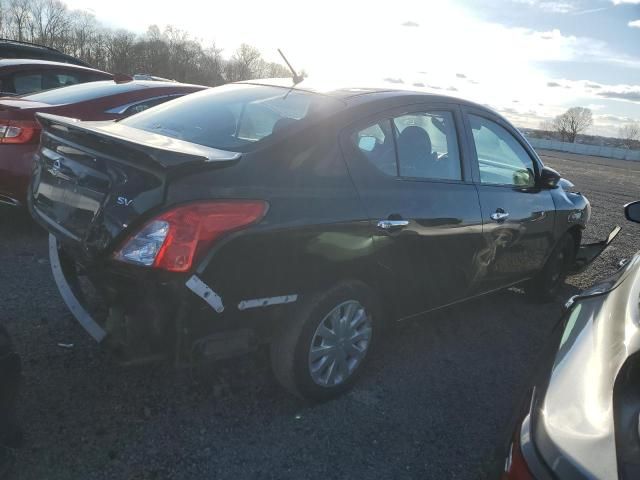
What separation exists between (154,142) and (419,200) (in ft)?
4.93

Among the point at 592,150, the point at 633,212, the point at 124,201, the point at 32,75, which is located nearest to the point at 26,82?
the point at 32,75

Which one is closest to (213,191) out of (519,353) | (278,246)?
(278,246)

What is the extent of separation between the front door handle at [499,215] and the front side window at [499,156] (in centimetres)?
21

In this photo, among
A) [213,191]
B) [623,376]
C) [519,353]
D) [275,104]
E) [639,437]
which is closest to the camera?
[639,437]

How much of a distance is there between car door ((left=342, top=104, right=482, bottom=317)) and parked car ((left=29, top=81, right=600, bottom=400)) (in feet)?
0.03

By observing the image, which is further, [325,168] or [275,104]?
[275,104]

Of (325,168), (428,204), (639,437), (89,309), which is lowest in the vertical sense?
(89,309)

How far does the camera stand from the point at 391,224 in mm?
2969

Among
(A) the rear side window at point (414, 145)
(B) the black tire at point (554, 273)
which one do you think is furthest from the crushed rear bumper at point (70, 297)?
(B) the black tire at point (554, 273)

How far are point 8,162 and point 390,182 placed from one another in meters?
3.24

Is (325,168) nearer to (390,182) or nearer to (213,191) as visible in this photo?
(390,182)

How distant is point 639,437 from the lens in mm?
1360

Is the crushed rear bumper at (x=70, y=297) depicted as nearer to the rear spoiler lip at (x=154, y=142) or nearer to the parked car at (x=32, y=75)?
the rear spoiler lip at (x=154, y=142)

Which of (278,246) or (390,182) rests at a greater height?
(390,182)
